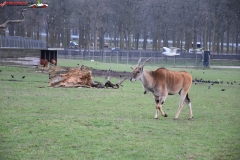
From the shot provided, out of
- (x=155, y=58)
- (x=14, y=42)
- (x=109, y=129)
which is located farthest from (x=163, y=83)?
(x=155, y=58)

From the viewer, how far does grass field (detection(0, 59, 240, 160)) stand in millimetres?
9836

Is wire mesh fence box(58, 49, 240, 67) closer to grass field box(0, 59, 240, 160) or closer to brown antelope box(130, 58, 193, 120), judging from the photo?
grass field box(0, 59, 240, 160)

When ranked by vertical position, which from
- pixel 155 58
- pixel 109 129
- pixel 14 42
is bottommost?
pixel 109 129

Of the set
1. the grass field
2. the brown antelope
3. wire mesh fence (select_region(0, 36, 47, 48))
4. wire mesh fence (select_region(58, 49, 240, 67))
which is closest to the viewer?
the grass field

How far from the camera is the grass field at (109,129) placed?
9.84 metres

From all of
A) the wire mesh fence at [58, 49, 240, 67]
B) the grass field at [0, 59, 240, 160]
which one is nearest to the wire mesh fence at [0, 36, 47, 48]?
the wire mesh fence at [58, 49, 240, 67]

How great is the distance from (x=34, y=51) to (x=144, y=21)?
2197 inches

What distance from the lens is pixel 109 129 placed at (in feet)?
39.3

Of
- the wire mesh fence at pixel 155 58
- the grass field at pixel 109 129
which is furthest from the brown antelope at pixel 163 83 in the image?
the wire mesh fence at pixel 155 58

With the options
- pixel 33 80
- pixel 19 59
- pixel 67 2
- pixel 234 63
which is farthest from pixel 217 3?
pixel 33 80

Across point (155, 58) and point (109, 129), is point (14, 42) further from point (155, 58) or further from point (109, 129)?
point (109, 129)

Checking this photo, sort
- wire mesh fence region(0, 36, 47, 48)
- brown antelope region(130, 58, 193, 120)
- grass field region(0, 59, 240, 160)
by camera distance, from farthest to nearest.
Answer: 1. wire mesh fence region(0, 36, 47, 48)
2. brown antelope region(130, 58, 193, 120)
3. grass field region(0, 59, 240, 160)

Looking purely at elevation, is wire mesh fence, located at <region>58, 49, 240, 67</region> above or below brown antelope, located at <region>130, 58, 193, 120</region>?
below

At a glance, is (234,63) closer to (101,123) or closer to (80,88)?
(80,88)
